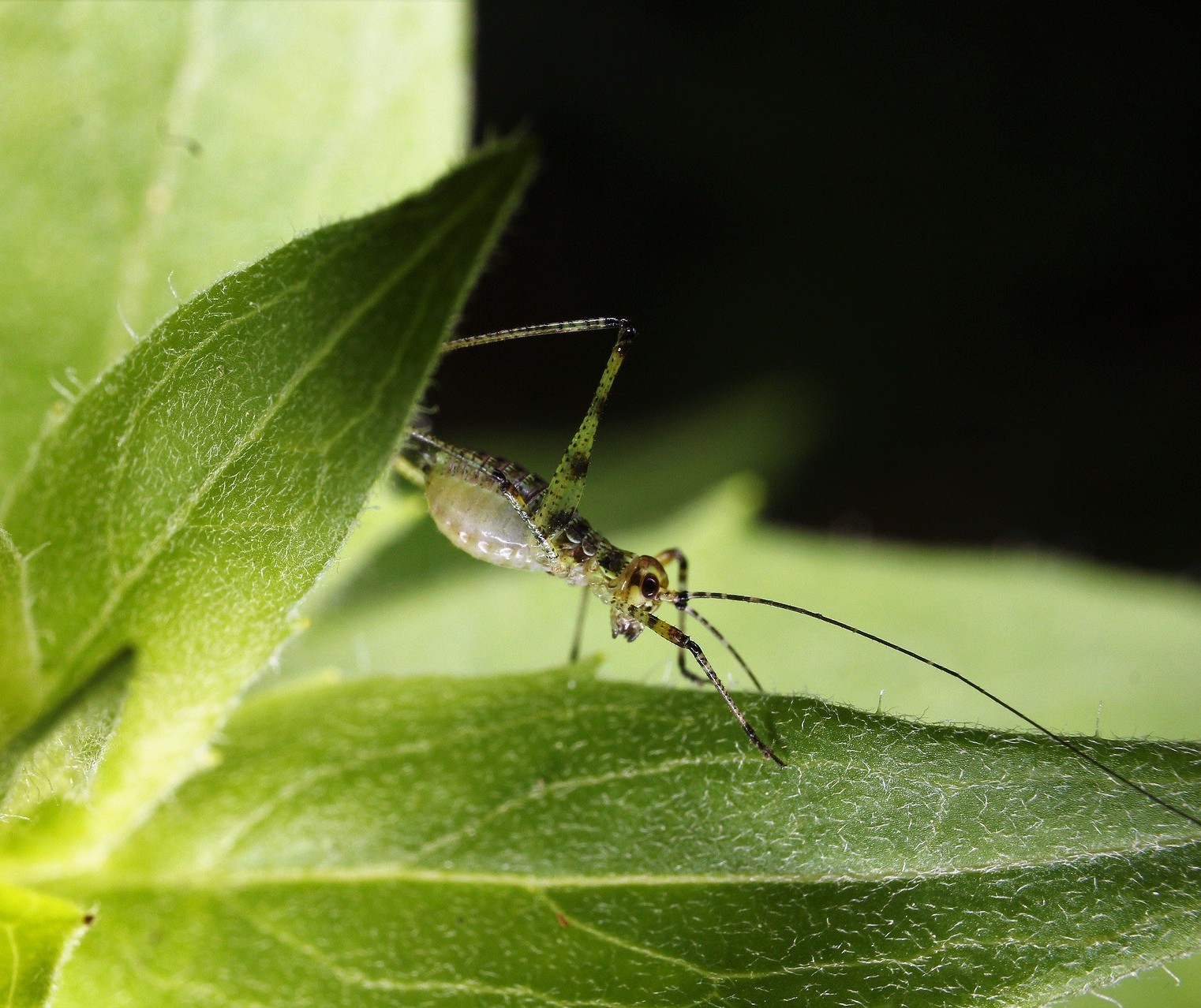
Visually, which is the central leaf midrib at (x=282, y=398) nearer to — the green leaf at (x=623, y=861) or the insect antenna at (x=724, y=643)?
the green leaf at (x=623, y=861)

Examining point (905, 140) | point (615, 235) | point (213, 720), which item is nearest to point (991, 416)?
point (905, 140)

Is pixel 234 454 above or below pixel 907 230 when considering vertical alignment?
below

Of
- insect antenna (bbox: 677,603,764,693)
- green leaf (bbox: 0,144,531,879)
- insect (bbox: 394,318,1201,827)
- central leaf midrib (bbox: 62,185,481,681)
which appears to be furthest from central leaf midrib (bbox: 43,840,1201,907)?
insect antenna (bbox: 677,603,764,693)

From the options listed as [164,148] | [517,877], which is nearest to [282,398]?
[517,877]

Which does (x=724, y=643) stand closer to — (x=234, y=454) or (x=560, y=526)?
(x=560, y=526)

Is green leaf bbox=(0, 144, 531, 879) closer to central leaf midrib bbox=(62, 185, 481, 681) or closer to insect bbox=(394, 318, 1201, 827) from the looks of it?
central leaf midrib bbox=(62, 185, 481, 681)

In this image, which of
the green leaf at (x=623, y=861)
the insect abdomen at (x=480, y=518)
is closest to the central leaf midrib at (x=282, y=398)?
the green leaf at (x=623, y=861)
